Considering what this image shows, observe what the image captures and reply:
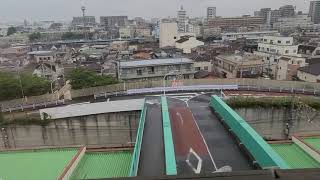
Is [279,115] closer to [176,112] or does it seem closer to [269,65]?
[176,112]

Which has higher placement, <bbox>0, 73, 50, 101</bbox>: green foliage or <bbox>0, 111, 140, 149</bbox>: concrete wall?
<bbox>0, 73, 50, 101</bbox>: green foliage

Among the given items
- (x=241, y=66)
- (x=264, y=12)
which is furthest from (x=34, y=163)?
(x=264, y=12)

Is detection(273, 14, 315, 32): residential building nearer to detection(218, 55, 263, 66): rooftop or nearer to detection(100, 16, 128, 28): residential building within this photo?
detection(100, 16, 128, 28): residential building

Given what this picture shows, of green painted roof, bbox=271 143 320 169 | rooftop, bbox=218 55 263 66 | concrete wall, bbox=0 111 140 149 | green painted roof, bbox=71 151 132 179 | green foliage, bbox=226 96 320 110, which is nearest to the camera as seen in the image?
green painted roof, bbox=71 151 132 179

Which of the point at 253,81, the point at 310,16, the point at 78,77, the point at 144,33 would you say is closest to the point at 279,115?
the point at 253,81

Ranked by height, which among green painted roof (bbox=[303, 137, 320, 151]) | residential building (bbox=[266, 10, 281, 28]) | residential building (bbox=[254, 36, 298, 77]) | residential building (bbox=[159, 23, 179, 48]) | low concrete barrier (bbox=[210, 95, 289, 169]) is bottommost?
green painted roof (bbox=[303, 137, 320, 151])

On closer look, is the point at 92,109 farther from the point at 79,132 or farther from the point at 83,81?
the point at 83,81

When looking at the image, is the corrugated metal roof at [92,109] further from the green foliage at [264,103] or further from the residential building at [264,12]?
the residential building at [264,12]

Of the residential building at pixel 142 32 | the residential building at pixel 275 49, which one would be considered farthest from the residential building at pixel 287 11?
the residential building at pixel 275 49

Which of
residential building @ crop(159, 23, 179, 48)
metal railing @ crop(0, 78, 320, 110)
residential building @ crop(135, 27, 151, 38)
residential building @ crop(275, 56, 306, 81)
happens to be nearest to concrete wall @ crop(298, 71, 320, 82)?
residential building @ crop(275, 56, 306, 81)

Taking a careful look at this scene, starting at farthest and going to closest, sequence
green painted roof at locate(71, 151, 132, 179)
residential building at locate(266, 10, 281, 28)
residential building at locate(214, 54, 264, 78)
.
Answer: residential building at locate(266, 10, 281, 28), residential building at locate(214, 54, 264, 78), green painted roof at locate(71, 151, 132, 179)
